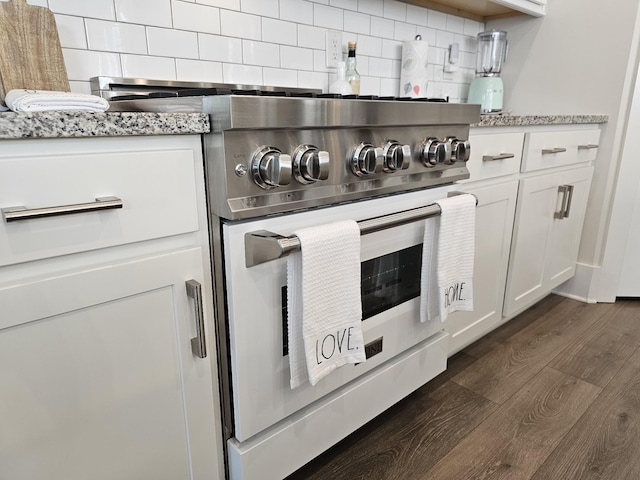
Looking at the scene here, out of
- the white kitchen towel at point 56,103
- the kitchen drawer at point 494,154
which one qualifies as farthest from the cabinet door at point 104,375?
the kitchen drawer at point 494,154

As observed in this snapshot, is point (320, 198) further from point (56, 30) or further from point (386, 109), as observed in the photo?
point (56, 30)

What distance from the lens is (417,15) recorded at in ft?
6.47

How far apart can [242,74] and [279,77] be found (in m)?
0.15

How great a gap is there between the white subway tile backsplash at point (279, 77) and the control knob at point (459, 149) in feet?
A: 2.24

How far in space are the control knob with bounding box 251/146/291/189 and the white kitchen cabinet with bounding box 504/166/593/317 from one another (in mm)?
1179

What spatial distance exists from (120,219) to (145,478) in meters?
0.50

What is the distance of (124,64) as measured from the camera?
4.03 feet

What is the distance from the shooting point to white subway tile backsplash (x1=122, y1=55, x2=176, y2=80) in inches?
48.6

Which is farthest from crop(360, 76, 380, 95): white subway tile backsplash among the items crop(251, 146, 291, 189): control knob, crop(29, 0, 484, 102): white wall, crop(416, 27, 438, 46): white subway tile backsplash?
crop(251, 146, 291, 189): control knob

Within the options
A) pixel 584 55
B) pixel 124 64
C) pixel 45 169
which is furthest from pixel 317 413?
pixel 584 55

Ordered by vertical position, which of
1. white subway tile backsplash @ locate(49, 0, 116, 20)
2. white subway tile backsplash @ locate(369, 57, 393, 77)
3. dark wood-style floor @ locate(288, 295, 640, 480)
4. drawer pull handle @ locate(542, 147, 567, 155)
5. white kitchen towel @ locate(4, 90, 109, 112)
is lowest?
dark wood-style floor @ locate(288, 295, 640, 480)

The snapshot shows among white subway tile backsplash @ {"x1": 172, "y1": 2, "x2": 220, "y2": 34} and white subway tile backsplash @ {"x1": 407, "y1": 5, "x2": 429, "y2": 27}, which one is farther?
white subway tile backsplash @ {"x1": 407, "y1": 5, "x2": 429, "y2": 27}

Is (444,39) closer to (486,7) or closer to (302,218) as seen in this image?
(486,7)

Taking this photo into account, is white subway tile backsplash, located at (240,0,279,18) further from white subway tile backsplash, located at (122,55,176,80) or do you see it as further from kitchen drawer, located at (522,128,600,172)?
kitchen drawer, located at (522,128,600,172)
